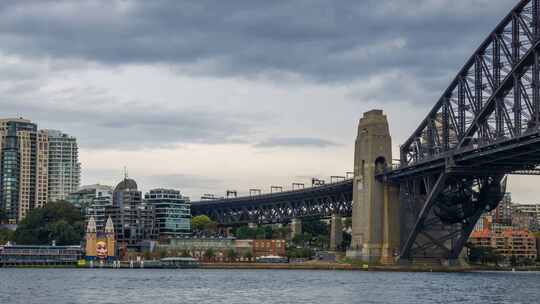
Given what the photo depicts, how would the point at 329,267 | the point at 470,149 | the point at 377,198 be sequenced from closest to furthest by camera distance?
the point at 470,149 < the point at 377,198 < the point at 329,267

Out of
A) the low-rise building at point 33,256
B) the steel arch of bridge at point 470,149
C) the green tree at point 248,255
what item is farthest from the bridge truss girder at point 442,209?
the low-rise building at point 33,256

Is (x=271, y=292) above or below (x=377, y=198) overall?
below

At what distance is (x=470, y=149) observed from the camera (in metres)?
124

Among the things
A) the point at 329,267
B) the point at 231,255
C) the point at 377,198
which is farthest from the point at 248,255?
the point at 377,198

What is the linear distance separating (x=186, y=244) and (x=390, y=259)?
53.4 m

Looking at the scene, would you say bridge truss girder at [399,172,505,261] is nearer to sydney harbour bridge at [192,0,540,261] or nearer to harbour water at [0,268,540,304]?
sydney harbour bridge at [192,0,540,261]

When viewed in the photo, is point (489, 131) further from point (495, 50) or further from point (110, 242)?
point (110, 242)

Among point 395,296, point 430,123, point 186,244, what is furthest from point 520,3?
point 186,244

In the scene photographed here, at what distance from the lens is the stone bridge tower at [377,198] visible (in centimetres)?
15888

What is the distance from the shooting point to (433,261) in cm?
15825

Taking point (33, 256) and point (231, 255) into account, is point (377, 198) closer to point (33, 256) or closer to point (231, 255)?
point (231, 255)

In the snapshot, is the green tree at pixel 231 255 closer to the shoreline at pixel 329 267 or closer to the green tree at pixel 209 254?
the green tree at pixel 209 254

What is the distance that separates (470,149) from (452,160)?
202 inches

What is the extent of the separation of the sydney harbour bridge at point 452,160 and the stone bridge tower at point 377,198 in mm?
155
